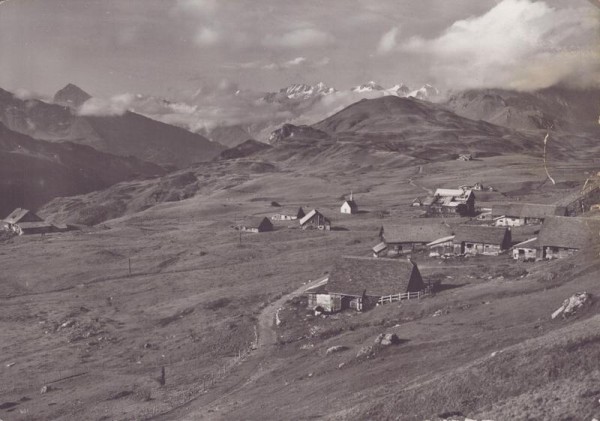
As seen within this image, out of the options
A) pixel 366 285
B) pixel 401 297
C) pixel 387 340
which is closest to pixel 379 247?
pixel 366 285

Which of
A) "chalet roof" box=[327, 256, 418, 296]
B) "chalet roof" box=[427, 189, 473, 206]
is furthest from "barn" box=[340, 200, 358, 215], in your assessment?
"chalet roof" box=[327, 256, 418, 296]

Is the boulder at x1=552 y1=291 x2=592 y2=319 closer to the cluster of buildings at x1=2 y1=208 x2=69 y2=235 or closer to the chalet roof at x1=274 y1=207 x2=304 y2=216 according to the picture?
the chalet roof at x1=274 y1=207 x2=304 y2=216

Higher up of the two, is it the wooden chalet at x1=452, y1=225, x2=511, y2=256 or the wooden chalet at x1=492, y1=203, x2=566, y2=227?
the wooden chalet at x1=492, y1=203, x2=566, y2=227

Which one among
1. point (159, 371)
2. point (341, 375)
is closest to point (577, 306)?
point (341, 375)

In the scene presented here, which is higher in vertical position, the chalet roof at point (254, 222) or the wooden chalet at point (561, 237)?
the chalet roof at point (254, 222)

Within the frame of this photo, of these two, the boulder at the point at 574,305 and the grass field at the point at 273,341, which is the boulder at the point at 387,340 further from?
the boulder at the point at 574,305

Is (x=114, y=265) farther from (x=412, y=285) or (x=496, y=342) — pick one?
(x=496, y=342)

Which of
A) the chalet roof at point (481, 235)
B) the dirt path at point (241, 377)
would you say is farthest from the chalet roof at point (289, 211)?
the dirt path at point (241, 377)
